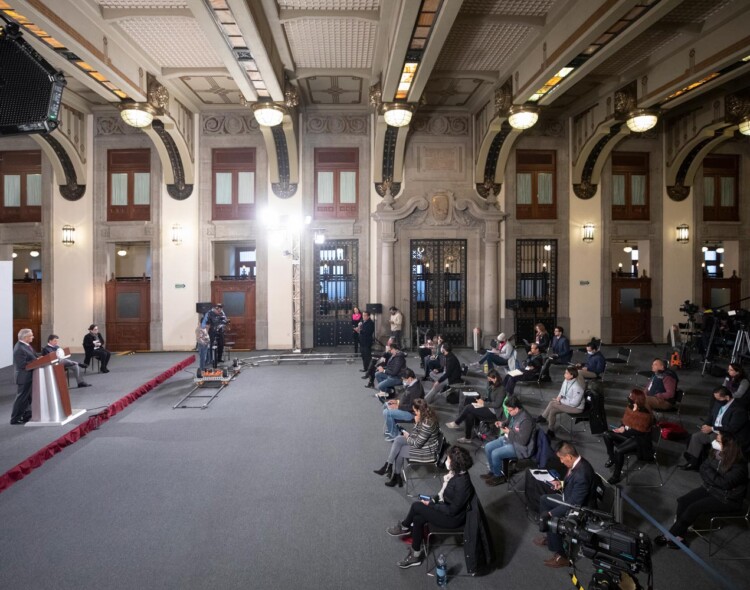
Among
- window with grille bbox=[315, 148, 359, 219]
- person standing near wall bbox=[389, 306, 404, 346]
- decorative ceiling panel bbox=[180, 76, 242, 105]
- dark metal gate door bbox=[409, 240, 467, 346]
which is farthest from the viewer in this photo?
dark metal gate door bbox=[409, 240, 467, 346]

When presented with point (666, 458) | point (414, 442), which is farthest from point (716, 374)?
point (414, 442)

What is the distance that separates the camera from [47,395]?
7746mm

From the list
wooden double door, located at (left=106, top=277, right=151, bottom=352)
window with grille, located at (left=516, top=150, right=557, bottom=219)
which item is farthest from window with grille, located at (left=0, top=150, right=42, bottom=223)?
window with grille, located at (left=516, top=150, right=557, bottom=219)

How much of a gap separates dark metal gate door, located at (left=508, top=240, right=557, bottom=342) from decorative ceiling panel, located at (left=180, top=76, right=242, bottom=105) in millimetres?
10438

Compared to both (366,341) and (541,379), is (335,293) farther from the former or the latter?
(541,379)

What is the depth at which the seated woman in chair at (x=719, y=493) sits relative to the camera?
440 centimetres

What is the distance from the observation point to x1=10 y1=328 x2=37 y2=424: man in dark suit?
7766mm

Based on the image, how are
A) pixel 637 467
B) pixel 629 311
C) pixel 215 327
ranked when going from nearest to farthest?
1. pixel 637 467
2. pixel 215 327
3. pixel 629 311

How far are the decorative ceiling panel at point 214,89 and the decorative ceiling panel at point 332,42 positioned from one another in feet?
9.38

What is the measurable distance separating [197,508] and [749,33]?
1253 centimetres

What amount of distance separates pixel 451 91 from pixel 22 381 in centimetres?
1281

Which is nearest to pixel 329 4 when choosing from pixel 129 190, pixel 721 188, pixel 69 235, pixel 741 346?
pixel 129 190

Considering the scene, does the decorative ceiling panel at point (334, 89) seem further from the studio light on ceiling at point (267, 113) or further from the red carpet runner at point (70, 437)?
the red carpet runner at point (70, 437)

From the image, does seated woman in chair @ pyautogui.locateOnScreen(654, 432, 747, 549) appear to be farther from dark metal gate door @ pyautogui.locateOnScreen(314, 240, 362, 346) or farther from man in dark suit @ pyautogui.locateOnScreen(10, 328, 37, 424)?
dark metal gate door @ pyautogui.locateOnScreen(314, 240, 362, 346)
